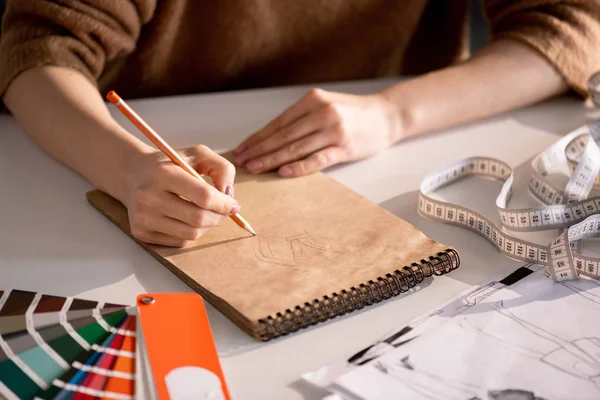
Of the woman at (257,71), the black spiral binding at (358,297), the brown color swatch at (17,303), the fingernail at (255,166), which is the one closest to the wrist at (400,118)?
the woman at (257,71)

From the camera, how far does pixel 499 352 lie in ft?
2.22

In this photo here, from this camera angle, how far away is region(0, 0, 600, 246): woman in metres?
0.88

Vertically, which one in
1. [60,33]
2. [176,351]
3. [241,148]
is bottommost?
[176,351]

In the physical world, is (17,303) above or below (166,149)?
below

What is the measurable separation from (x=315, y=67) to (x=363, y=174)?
43 centimetres

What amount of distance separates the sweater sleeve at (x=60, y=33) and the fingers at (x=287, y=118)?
267mm

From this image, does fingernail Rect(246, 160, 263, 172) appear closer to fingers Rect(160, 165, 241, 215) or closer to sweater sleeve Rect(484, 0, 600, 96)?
fingers Rect(160, 165, 241, 215)

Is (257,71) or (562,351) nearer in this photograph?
(562,351)

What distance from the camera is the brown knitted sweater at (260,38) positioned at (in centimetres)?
107

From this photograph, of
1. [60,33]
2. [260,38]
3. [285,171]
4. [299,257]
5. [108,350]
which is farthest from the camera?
[260,38]

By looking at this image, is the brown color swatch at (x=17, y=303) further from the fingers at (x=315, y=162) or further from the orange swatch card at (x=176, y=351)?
the fingers at (x=315, y=162)

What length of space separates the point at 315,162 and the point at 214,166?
0.18 metres

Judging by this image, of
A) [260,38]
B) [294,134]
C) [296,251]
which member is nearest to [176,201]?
[296,251]

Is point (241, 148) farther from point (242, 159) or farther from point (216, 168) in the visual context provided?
point (216, 168)
